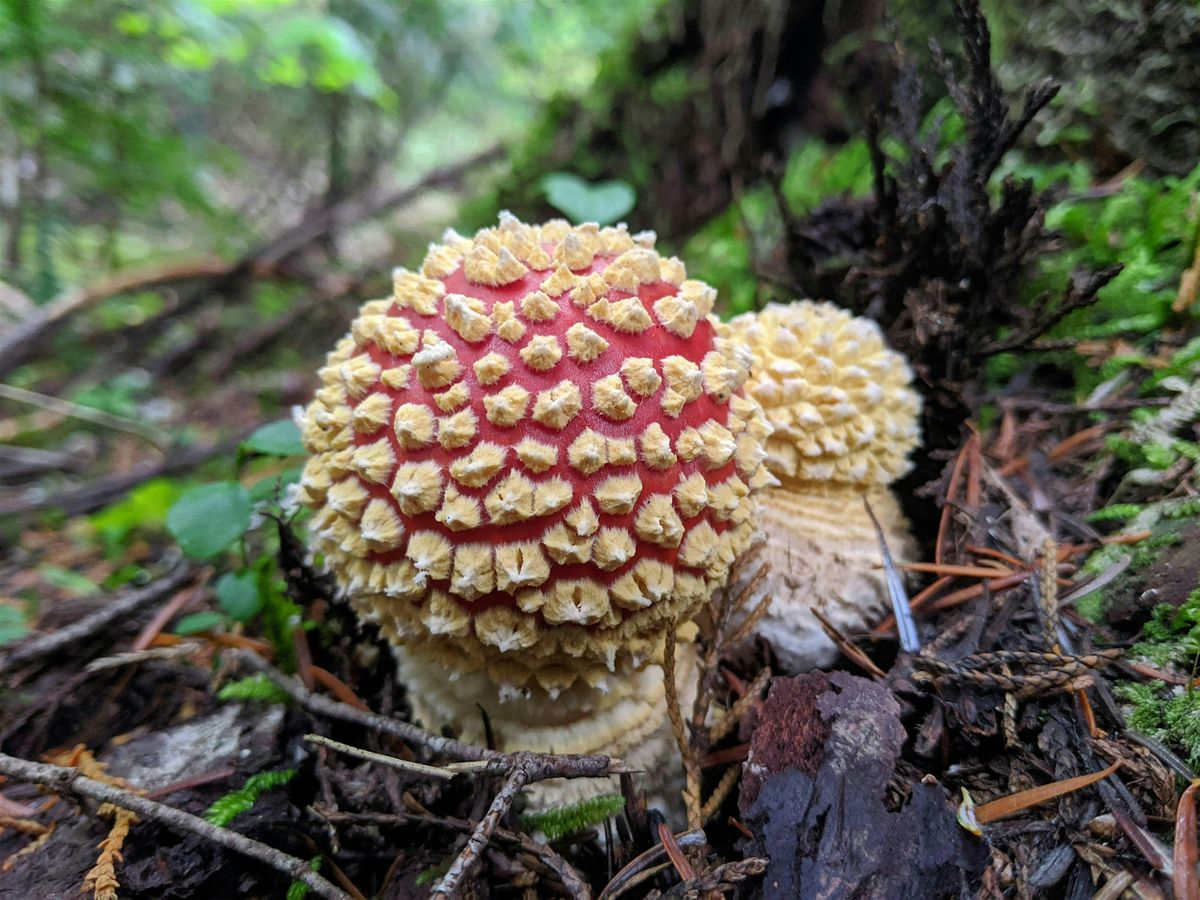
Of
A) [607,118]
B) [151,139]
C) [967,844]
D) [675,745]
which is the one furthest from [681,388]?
[151,139]

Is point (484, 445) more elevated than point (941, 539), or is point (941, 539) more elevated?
point (484, 445)

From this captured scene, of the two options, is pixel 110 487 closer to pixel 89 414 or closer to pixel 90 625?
pixel 89 414

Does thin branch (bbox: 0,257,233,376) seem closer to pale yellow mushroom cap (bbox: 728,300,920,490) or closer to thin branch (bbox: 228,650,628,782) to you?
thin branch (bbox: 228,650,628,782)

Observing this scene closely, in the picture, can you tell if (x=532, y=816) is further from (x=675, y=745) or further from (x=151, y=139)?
(x=151, y=139)

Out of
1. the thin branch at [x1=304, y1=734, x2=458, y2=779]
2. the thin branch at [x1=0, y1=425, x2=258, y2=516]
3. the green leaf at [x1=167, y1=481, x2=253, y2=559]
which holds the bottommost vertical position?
the thin branch at [x1=304, y1=734, x2=458, y2=779]

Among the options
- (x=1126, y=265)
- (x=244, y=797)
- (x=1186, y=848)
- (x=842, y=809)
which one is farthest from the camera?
(x=1126, y=265)

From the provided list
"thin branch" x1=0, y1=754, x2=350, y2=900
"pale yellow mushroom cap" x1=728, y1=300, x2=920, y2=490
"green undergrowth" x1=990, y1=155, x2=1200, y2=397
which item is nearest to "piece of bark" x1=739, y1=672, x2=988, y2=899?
"pale yellow mushroom cap" x1=728, y1=300, x2=920, y2=490

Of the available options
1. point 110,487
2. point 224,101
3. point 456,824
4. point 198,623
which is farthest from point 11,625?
point 224,101
